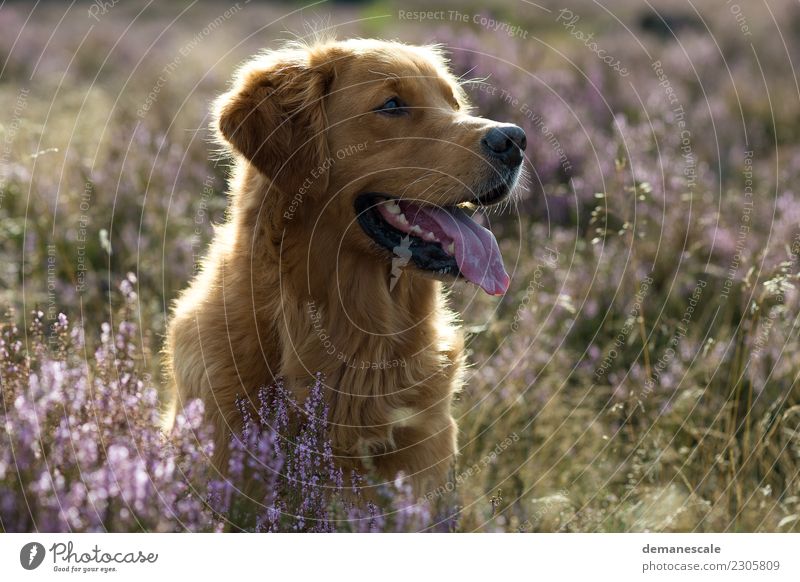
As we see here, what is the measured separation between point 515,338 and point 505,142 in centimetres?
182

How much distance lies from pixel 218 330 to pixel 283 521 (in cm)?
75

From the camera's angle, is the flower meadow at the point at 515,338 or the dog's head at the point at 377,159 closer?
the flower meadow at the point at 515,338

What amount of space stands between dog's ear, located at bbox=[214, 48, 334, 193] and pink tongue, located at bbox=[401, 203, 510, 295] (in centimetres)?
44

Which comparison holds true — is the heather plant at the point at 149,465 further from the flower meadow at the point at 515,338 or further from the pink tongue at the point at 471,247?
the pink tongue at the point at 471,247

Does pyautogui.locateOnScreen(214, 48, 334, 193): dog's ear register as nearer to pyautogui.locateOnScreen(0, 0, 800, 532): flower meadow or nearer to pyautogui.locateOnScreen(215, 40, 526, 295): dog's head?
pyautogui.locateOnScreen(215, 40, 526, 295): dog's head

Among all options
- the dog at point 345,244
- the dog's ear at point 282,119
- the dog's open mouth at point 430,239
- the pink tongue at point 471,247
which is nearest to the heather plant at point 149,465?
the dog at point 345,244

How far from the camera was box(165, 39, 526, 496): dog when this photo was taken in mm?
3117

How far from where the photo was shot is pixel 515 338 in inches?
186

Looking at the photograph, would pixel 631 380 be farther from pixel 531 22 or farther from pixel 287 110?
pixel 531 22

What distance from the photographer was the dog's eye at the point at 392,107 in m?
3.23

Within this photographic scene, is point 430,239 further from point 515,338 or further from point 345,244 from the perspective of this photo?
point 515,338
